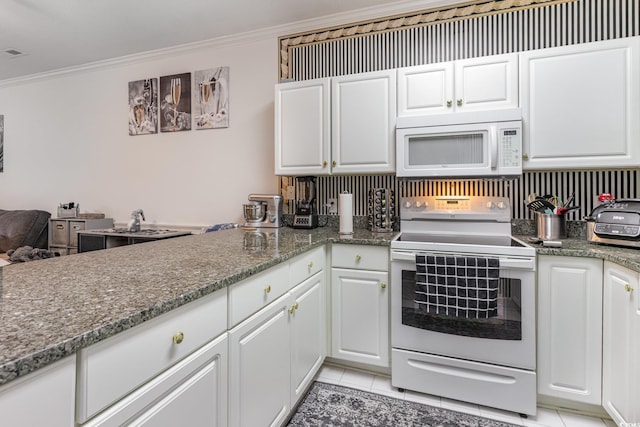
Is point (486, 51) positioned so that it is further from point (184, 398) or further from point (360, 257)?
point (184, 398)

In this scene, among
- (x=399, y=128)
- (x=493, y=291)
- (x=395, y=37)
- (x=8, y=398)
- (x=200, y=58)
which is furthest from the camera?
(x=200, y=58)

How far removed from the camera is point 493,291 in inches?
67.4

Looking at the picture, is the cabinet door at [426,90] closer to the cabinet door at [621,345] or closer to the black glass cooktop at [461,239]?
the black glass cooktop at [461,239]

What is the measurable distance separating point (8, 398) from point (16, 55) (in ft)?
14.6

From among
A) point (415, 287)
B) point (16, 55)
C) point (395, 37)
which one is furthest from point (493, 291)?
point (16, 55)

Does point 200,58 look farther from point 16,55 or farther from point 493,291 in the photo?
point 493,291

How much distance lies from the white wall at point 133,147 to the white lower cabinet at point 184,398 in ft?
6.74

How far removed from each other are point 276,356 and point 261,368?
132 millimetres

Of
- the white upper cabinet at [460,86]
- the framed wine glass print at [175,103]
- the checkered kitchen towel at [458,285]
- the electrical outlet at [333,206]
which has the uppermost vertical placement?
the framed wine glass print at [175,103]

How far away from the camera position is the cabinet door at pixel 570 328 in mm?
1657

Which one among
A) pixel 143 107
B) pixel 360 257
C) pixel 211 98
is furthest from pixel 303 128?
pixel 143 107

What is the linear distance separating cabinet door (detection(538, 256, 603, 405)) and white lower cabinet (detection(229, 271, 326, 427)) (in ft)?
4.05

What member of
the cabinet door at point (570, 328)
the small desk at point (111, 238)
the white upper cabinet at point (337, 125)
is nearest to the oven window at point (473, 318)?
the cabinet door at point (570, 328)

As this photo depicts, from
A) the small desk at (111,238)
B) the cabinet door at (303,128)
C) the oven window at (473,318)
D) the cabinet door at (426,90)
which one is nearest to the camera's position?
the oven window at (473,318)
